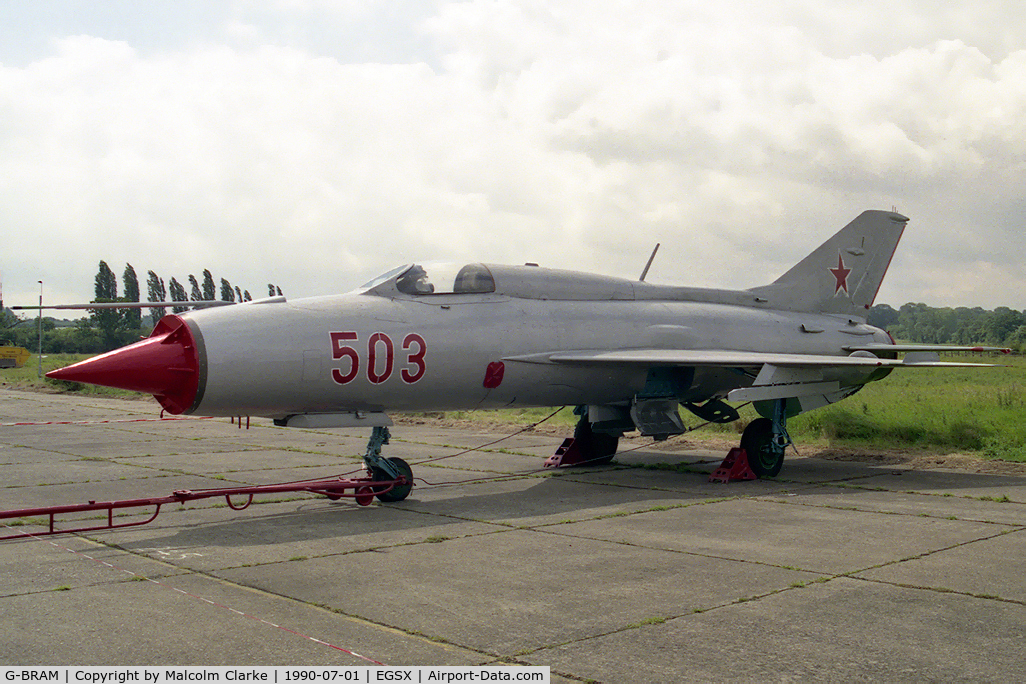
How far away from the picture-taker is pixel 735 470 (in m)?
11.5

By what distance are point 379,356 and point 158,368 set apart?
7.36 feet

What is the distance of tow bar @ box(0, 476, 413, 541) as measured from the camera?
25.2 ft

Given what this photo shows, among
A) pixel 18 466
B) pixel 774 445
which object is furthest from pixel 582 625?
pixel 18 466

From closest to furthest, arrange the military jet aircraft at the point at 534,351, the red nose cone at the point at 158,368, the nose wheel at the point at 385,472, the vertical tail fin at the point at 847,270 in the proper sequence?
the red nose cone at the point at 158,368, the military jet aircraft at the point at 534,351, the nose wheel at the point at 385,472, the vertical tail fin at the point at 847,270

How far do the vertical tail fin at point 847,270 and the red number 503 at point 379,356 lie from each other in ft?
23.3

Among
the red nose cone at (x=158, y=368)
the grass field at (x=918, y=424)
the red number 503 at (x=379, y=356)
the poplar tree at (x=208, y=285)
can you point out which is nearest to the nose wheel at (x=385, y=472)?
the red number 503 at (x=379, y=356)

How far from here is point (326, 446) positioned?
16141 mm

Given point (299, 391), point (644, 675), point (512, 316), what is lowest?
point (644, 675)

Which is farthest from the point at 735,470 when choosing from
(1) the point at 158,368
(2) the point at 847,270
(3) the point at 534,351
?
(1) the point at 158,368

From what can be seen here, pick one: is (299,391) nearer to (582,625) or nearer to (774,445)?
(582,625)

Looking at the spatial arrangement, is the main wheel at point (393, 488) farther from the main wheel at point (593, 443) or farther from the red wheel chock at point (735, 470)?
the main wheel at point (593, 443)

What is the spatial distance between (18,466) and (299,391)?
6.63 metres

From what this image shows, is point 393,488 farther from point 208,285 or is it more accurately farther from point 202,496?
point 208,285

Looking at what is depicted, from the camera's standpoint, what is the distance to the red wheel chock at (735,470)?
37.7ft
